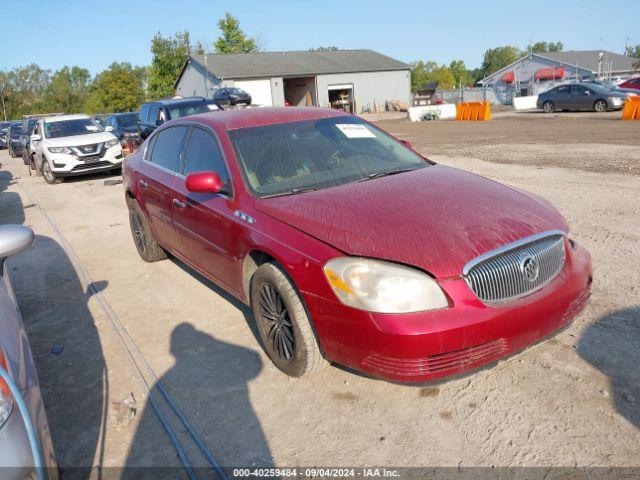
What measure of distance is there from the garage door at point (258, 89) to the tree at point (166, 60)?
16.5 m

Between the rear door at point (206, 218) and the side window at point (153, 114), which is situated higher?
the side window at point (153, 114)

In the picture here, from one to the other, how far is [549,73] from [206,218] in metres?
59.9

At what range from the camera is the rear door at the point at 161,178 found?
4930 millimetres

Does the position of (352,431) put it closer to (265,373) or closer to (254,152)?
(265,373)

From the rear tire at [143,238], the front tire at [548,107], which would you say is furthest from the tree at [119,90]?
the rear tire at [143,238]

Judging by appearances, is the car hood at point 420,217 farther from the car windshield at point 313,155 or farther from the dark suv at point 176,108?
the dark suv at point 176,108

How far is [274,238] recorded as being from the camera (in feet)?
10.9

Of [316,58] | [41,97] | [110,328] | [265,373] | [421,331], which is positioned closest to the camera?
[421,331]

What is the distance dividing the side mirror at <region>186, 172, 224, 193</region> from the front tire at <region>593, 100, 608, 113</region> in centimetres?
2715

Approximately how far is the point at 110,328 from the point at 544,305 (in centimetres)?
342

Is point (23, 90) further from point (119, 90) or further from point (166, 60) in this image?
point (166, 60)

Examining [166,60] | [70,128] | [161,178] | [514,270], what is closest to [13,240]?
[161,178]

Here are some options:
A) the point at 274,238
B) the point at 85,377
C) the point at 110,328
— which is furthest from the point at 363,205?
the point at 110,328

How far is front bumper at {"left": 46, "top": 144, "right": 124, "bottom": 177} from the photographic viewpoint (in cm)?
1382
